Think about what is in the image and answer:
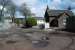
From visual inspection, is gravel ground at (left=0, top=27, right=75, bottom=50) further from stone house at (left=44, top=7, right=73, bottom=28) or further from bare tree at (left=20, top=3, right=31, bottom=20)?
bare tree at (left=20, top=3, right=31, bottom=20)

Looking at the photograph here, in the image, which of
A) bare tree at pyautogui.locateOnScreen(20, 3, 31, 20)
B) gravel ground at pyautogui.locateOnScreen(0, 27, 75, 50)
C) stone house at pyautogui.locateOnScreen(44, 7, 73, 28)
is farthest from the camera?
bare tree at pyautogui.locateOnScreen(20, 3, 31, 20)

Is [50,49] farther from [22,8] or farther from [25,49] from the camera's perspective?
[22,8]

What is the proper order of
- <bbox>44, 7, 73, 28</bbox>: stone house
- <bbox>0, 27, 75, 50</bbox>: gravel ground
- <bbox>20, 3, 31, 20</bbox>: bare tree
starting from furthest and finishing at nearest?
<bbox>20, 3, 31, 20</bbox>: bare tree
<bbox>44, 7, 73, 28</bbox>: stone house
<bbox>0, 27, 75, 50</bbox>: gravel ground

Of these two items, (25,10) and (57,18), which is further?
(25,10)

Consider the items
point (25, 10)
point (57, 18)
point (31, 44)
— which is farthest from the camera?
point (25, 10)

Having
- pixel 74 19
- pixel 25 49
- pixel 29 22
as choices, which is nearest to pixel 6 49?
pixel 25 49

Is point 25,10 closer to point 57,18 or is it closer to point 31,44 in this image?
point 57,18

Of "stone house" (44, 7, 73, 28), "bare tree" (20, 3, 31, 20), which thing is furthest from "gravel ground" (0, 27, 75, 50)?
"bare tree" (20, 3, 31, 20)

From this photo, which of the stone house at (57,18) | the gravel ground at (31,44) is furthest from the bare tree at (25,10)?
the gravel ground at (31,44)

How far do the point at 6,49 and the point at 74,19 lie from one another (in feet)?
60.9

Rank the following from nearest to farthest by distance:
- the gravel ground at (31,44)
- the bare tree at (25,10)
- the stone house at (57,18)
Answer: the gravel ground at (31,44)
the stone house at (57,18)
the bare tree at (25,10)

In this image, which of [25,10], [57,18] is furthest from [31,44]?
[25,10]

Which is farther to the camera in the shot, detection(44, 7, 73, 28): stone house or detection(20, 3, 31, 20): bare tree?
detection(20, 3, 31, 20): bare tree

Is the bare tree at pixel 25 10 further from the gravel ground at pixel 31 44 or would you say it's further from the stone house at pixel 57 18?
the gravel ground at pixel 31 44
